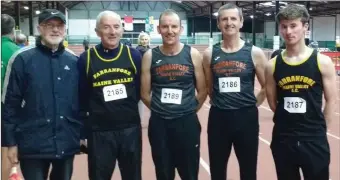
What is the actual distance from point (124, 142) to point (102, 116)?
9.5 inches

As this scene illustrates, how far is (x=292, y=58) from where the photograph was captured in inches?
107

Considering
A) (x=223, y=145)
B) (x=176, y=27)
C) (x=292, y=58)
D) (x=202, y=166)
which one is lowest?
(x=202, y=166)

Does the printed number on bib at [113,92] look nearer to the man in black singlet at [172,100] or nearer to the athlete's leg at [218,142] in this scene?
the man in black singlet at [172,100]

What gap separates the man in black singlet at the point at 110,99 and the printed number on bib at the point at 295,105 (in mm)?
1051

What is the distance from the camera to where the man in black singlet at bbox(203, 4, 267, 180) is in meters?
3.15

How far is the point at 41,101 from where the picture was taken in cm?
264

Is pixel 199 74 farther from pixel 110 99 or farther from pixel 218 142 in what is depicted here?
pixel 110 99

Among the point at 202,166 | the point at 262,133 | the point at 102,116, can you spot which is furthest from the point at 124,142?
the point at 262,133

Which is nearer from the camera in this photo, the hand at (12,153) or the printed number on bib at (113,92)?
the hand at (12,153)

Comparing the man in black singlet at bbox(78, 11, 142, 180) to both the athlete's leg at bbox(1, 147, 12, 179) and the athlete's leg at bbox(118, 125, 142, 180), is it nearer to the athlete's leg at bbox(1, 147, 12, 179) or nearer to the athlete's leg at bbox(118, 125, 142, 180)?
the athlete's leg at bbox(118, 125, 142, 180)

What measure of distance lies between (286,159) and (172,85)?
945 millimetres

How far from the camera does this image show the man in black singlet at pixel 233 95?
10.3 feet

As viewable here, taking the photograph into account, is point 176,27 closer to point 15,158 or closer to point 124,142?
point 124,142

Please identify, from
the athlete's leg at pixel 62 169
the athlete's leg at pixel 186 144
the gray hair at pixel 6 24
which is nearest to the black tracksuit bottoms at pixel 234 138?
the athlete's leg at pixel 186 144
